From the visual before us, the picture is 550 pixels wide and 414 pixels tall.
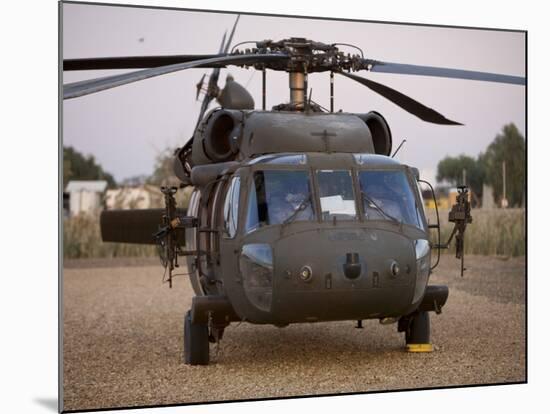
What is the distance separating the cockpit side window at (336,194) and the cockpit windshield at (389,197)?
0.38ft

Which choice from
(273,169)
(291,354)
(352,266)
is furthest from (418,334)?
(273,169)

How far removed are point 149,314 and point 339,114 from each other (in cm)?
500

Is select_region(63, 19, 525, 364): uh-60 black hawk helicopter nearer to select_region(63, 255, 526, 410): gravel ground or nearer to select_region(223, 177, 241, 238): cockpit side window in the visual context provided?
select_region(223, 177, 241, 238): cockpit side window

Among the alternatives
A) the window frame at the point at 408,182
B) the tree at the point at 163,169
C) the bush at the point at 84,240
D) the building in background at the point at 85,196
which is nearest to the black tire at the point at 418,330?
the window frame at the point at 408,182

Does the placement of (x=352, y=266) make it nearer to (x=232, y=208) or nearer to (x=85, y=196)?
(x=232, y=208)

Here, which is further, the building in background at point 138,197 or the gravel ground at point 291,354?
the building in background at point 138,197

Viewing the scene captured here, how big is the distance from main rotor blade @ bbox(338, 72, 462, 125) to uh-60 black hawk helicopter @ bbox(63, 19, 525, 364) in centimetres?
1

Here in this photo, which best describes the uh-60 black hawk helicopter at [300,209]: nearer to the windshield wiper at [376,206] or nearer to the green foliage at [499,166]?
the windshield wiper at [376,206]

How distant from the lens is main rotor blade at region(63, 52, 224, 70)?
24.8ft

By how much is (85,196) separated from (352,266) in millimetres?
12089

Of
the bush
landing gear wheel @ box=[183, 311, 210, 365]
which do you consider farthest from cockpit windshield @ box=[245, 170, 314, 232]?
the bush

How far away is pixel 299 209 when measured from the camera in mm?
7219

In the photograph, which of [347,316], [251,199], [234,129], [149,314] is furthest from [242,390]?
[149,314]

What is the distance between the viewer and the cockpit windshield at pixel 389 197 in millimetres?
7398
